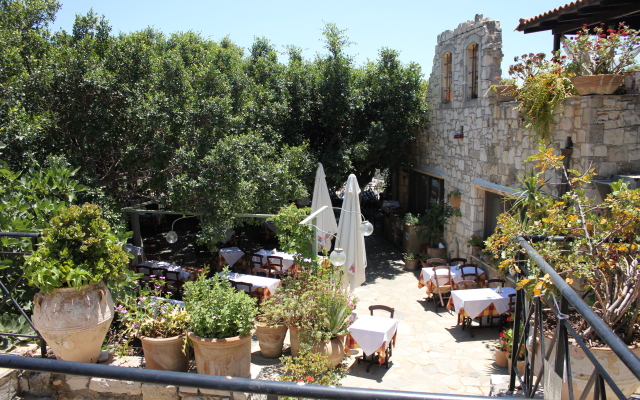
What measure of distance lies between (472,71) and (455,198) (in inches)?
124

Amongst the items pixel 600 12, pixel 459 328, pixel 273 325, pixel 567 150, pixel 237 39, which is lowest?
pixel 459 328

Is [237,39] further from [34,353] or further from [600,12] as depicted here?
[34,353]

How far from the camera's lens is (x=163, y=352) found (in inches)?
197

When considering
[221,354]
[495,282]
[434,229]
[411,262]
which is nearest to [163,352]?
[221,354]

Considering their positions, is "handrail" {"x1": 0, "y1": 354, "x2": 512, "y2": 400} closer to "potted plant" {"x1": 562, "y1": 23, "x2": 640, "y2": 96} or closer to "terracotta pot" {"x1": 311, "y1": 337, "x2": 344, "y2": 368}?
"terracotta pot" {"x1": 311, "y1": 337, "x2": 344, "y2": 368}

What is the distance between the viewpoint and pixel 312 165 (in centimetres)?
1222

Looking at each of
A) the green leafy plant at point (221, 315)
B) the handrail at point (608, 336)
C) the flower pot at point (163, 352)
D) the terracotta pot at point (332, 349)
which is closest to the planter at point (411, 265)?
the terracotta pot at point (332, 349)

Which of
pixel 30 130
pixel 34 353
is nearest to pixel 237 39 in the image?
pixel 30 130

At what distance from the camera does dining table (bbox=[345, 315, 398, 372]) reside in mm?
6777

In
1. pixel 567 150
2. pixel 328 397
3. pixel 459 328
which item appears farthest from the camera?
pixel 459 328

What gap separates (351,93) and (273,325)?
8406 millimetres

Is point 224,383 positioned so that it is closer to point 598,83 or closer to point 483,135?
point 598,83

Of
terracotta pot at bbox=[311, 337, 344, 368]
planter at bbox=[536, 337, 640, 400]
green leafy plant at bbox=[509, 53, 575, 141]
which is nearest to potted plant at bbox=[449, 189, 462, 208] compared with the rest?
green leafy plant at bbox=[509, 53, 575, 141]

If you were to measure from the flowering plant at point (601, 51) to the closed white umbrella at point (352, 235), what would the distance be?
4.19 meters
